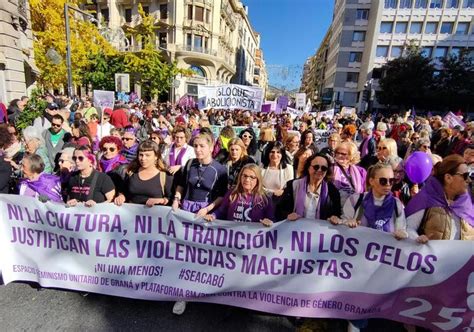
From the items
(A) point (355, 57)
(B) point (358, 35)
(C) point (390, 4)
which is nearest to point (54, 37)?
(A) point (355, 57)

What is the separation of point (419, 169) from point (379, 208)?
1.53 m

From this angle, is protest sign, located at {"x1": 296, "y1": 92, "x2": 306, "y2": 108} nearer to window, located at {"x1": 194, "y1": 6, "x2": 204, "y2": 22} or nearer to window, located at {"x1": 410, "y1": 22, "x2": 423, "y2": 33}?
window, located at {"x1": 194, "y1": 6, "x2": 204, "y2": 22}

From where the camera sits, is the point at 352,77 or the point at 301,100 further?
the point at 352,77

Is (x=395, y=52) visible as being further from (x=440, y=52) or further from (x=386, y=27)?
(x=440, y=52)

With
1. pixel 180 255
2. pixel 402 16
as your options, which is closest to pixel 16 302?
pixel 180 255

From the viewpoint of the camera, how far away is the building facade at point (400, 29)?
40.0 meters

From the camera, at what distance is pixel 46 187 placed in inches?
125

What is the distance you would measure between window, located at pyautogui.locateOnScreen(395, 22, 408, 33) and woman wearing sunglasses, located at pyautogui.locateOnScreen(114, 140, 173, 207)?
4938cm

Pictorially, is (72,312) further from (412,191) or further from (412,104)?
(412,104)

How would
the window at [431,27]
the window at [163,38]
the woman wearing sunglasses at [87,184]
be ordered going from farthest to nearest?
1. the window at [431,27]
2. the window at [163,38]
3. the woman wearing sunglasses at [87,184]

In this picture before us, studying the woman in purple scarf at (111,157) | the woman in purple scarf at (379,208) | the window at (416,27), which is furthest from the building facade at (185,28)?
the woman in purple scarf at (379,208)

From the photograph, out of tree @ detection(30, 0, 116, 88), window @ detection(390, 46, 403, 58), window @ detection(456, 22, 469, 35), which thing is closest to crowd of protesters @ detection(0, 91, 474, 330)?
tree @ detection(30, 0, 116, 88)

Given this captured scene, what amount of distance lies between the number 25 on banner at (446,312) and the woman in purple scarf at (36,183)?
3.70 metres

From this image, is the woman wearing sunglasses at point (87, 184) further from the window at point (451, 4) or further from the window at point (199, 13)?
the window at point (451, 4)
